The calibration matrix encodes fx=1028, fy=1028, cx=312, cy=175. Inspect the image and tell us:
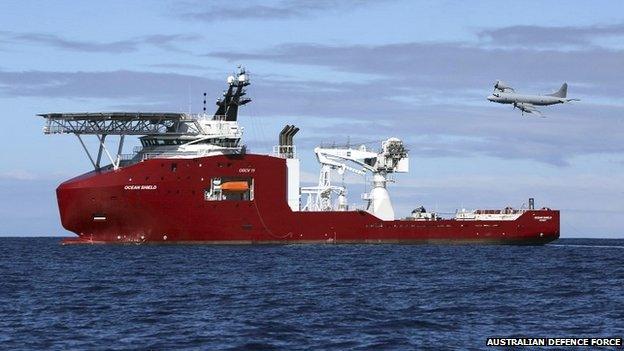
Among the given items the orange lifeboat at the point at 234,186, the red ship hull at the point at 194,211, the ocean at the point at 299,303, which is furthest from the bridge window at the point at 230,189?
the ocean at the point at 299,303

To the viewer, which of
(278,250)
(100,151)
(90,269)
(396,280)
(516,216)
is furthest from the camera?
(516,216)

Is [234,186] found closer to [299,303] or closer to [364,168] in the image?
[364,168]

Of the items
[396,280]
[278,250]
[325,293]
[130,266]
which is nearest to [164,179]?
[278,250]

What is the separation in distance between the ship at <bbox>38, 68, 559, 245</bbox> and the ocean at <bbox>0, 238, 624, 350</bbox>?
43.9 ft

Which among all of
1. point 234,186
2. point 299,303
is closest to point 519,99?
point 234,186

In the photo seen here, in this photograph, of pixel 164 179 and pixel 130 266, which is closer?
pixel 130 266

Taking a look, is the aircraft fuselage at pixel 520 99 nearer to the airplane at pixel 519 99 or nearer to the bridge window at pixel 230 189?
the airplane at pixel 519 99

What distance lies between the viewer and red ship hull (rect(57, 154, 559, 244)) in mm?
68812

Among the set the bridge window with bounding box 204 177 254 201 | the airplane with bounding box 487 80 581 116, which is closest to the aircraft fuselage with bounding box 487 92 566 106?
the airplane with bounding box 487 80 581 116

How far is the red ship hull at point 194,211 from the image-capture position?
68.8 metres

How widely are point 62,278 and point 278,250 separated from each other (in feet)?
78.9

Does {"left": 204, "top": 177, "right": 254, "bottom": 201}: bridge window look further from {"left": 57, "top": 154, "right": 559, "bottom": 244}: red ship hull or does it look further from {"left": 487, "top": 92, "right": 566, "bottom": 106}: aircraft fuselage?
{"left": 487, "top": 92, "right": 566, "bottom": 106}: aircraft fuselage

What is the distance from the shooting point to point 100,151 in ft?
237

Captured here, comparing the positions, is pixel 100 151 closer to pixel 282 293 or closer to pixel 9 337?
pixel 282 293
